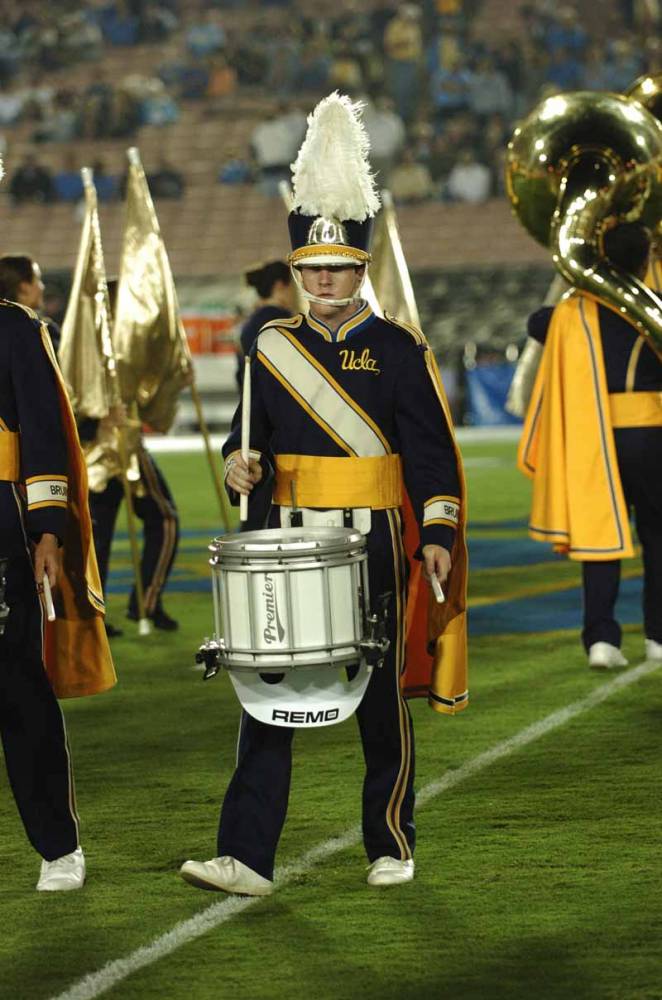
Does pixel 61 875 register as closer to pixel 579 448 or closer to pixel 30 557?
pixel 30 557

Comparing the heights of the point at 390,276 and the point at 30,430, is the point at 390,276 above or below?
above

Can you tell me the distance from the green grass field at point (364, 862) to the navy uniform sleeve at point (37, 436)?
918mm

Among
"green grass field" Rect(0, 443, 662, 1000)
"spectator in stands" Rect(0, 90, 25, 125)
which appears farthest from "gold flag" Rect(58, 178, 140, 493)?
"spectator in stands" Rect(0, 90, 25, 125)

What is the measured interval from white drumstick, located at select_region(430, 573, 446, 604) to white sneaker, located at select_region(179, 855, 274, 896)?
771mm

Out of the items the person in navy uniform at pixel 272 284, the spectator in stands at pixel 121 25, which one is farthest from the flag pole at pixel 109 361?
the spectator in stands at pixel 121 25

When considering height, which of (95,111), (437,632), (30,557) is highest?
(95,111)

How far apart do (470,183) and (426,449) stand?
21289 millimetres

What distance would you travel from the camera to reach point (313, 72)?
93.6 ft

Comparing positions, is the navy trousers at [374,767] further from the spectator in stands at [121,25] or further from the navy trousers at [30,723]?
the spectator in stands at [121,25]

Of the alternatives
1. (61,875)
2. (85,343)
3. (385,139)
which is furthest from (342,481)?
(385,139)

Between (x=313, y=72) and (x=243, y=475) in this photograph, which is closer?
(x=243, y=475)

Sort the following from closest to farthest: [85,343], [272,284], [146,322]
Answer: [85,343], [272,284], [146,322]

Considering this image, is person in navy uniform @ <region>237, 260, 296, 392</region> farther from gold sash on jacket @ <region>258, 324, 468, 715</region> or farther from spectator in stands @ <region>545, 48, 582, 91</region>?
spectator in stands @ <region>545, 48, 582, 91</region>

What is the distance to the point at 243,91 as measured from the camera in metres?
29.2
